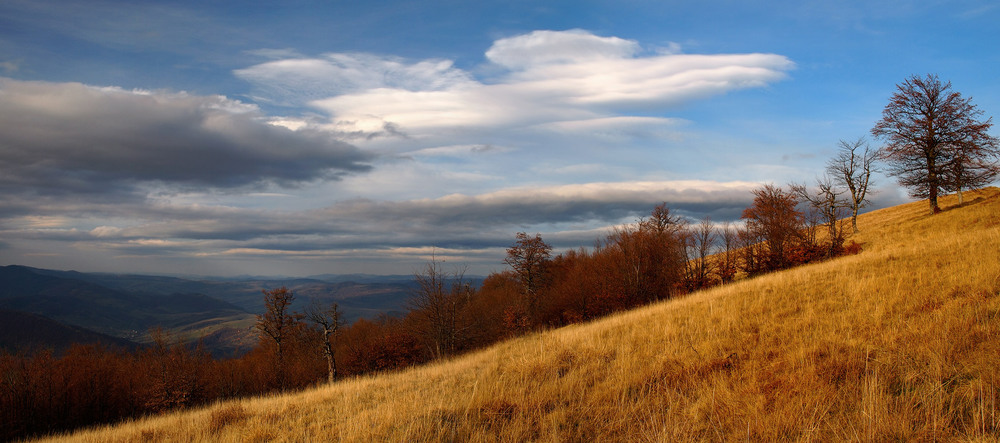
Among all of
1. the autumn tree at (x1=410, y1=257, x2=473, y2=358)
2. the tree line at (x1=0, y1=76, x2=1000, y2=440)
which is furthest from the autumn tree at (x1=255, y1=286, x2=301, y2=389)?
the autumn tree at (x1=410, y1=257, x2=473, y2=358)

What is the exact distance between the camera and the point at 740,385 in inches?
259

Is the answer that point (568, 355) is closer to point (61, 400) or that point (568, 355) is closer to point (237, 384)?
point (61, 400)

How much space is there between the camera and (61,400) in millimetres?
39875

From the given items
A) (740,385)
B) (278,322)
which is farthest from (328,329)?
(740,385)

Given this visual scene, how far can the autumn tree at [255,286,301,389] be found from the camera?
54.1 meters

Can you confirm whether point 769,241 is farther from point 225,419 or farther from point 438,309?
point 225,419

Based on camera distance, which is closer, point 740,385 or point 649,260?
point 740,385

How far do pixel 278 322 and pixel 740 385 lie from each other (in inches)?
2296

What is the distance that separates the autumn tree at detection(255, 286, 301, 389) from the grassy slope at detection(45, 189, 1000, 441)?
158 ft

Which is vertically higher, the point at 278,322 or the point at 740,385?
the point at 740,385

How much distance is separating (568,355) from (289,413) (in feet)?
18.6

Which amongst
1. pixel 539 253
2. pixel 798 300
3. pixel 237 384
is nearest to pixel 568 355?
pixel 798 300

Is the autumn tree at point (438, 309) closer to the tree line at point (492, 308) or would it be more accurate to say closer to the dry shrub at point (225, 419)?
the tree line at point (492, 308)

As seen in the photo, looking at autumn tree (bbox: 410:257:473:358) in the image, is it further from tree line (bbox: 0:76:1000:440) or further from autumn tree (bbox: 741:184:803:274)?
autumn tree (bbox: 741:184:803:274)
